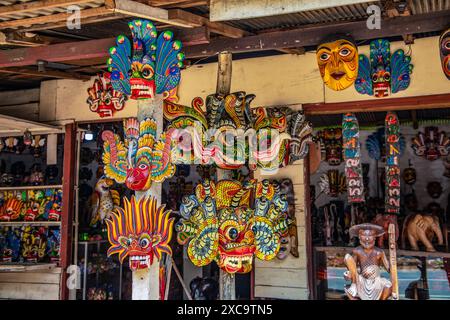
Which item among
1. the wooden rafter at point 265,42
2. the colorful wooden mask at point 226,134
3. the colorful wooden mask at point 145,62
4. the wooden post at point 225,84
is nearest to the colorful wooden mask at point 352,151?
the colorful wooden mask at point 226,134

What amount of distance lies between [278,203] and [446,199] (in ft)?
20.4

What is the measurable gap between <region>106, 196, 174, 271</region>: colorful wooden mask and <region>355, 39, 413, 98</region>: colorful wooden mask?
264cm

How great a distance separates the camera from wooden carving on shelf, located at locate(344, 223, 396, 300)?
401cm

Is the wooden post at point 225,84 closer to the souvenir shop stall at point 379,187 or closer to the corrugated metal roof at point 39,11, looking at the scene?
the souvenir shop stall at point 379,187

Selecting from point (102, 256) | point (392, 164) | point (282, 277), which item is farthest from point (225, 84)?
point (102, 256)

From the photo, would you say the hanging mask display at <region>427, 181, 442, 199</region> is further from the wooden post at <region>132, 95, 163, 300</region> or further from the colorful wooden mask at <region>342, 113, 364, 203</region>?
the wooden post at <region>132, 95, 163, 300</region>

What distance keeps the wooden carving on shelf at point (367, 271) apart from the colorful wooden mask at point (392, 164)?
1.74 m

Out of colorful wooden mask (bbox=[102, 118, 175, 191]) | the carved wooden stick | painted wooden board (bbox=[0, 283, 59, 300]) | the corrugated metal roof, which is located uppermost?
the corrugated metal roof

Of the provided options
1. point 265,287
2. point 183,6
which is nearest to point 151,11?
point 183,6

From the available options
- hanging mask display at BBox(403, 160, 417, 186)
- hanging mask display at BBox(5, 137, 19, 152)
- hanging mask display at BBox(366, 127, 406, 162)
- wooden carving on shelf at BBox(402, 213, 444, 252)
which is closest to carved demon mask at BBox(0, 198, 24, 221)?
hanging mask display at BBox(5, 137, 19, 152)

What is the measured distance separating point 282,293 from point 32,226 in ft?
11.6

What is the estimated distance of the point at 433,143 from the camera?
795 centimetres

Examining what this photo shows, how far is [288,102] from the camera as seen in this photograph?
5375 millimetres

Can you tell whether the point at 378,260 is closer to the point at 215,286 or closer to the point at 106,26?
the point at 215,286
